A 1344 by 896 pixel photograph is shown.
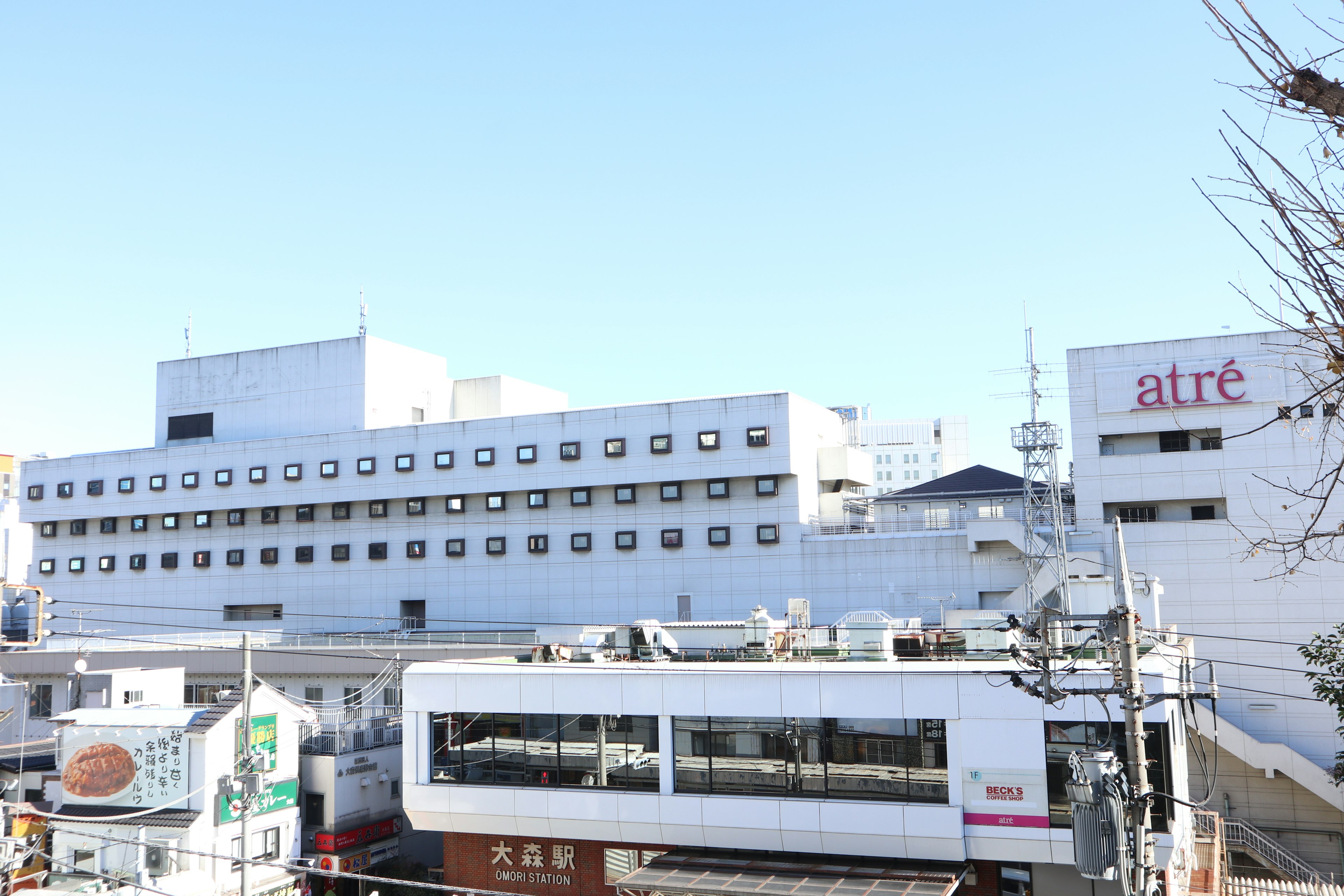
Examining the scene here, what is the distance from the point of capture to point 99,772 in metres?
33.8

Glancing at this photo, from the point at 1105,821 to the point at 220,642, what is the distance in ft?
176

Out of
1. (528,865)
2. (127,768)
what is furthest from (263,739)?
(528,865)

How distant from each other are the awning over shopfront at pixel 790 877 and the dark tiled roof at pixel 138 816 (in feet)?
48.1

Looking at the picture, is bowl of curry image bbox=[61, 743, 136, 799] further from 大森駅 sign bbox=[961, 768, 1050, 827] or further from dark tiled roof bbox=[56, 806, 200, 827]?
大森駅 sign bbox=[961, 768, 1050, 827]

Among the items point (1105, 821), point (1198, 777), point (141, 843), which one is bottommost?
point (1198, 777)

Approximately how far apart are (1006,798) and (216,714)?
24661mm

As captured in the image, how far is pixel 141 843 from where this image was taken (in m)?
22.8

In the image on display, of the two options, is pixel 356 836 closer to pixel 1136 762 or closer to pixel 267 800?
pixel 267 800

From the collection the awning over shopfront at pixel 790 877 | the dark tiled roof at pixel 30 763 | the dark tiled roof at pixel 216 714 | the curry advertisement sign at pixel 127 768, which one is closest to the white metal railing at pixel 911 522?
the awning over shopfront at pixel 790 877

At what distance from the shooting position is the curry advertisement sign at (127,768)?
3316 centimetres

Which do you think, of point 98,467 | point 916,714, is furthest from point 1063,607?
point 98,467

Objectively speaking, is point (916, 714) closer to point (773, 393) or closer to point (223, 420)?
point (773, 393)

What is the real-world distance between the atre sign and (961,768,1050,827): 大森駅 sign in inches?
1014

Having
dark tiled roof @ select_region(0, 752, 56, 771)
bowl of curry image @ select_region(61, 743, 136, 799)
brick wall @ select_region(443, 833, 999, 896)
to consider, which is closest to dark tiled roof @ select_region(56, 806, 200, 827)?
bowl of curry image @ select_region(61, 743, 136, 799)
